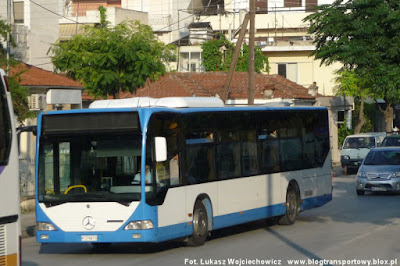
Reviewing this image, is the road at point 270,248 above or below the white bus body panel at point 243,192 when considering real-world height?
below

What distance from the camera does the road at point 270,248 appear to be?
13797mm

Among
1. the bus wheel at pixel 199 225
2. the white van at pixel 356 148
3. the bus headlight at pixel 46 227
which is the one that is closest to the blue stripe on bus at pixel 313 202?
the bus wheel at pixel 199 225

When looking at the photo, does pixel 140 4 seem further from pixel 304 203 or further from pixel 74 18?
pixel 304 203

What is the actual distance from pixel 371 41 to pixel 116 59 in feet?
59.9

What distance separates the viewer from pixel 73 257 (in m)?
14.9

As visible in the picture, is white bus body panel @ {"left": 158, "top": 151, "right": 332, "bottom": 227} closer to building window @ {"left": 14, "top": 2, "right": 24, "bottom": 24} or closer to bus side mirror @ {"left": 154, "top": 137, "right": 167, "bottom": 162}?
bus side mirror @ {"left": 154, "top": 137, "right": 167, "bottom": 162}

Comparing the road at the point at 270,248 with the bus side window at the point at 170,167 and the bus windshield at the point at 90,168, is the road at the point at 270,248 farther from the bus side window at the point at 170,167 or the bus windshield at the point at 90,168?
the bus side window at the point at 170,167

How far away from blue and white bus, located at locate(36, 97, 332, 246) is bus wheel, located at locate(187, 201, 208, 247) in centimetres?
2

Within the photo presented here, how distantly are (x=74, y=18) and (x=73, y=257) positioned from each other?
55.1 metres

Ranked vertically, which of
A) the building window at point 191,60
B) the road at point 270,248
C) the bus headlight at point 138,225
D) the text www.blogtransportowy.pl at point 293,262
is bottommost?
the road at point 270,248

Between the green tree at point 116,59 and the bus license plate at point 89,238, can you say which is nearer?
the bus license plate at point 89,238

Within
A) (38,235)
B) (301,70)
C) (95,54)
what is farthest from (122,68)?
(301,70)

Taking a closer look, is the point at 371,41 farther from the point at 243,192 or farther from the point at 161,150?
the point at 161,150

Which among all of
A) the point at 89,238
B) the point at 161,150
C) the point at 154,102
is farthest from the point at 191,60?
the point at 89,238
